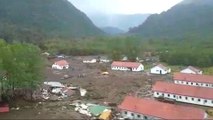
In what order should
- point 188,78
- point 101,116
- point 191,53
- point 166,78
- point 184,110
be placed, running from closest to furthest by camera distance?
1. point 184,110
2. point 101,116
3. point 188,78
4. point 166,78
5. point 191,53

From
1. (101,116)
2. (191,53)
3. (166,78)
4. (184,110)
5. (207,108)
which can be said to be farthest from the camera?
(191,53)

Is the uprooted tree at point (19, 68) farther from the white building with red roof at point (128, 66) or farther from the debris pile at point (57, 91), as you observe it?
the white building with red roof at point (128, 66)

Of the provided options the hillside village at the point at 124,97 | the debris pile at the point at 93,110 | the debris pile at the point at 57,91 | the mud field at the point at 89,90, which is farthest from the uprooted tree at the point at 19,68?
the debris pile at the point at 93,110

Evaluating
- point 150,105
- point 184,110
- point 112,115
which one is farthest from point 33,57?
point 184,110

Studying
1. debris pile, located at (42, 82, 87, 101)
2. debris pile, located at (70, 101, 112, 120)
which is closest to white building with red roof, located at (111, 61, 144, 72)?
debris pile, located at (42, 82, 87, 101)

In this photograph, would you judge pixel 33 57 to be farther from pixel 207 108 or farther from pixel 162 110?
pixel 207 108

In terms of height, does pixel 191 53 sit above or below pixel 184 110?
above
